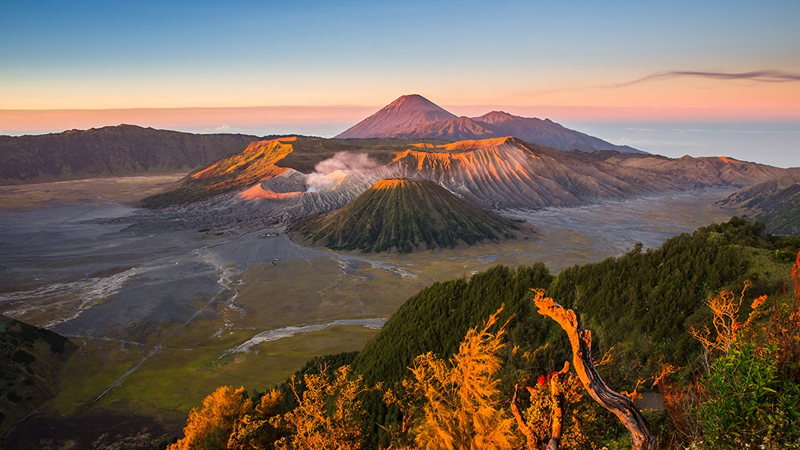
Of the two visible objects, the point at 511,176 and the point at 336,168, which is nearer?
the point at 336,168

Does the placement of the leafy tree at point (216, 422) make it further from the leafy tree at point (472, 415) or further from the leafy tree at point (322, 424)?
the leafy tree at point (472, 415)

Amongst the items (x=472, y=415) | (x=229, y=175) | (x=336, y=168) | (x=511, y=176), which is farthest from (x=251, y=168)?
(x=472, y=415)

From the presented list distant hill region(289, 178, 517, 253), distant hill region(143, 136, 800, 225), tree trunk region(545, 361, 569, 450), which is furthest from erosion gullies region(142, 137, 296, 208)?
tree trunk region(545, 361, 569, 450)

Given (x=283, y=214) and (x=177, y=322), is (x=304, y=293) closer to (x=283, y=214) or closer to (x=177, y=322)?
(x=177, y=322)

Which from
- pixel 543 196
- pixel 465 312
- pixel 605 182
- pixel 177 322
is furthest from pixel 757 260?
pixel 605 182

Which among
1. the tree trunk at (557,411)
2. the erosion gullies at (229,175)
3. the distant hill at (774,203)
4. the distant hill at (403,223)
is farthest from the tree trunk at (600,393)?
the erosion gullies at (229,175)

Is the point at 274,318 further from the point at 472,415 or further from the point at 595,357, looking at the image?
the point at 472,415
